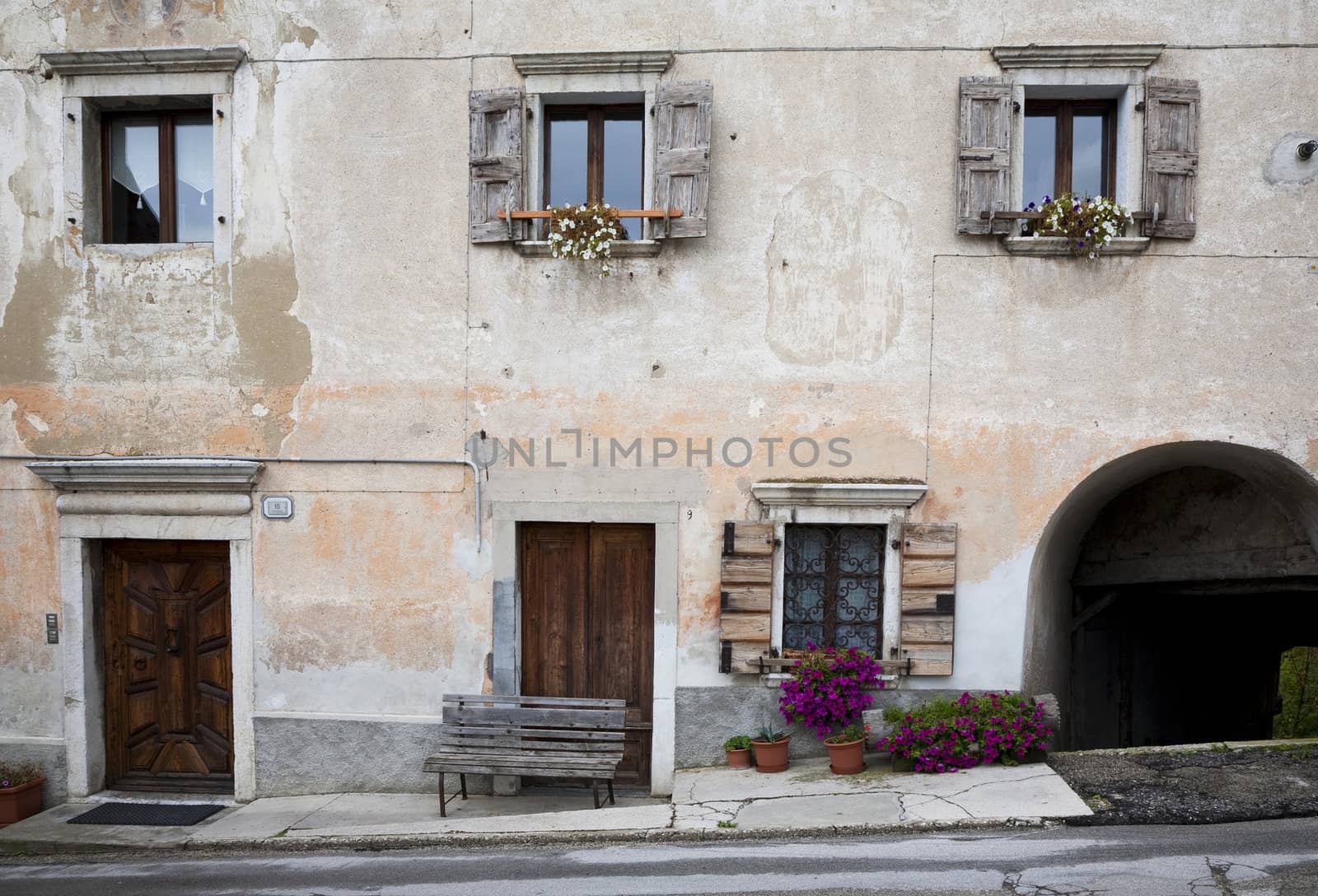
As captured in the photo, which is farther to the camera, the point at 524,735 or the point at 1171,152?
the point at 524,735

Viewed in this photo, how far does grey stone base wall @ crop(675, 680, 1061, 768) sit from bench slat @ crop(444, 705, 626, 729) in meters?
0.50

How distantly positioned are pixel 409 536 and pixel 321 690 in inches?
55.9

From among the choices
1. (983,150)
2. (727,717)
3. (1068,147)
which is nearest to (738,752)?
(727,717)

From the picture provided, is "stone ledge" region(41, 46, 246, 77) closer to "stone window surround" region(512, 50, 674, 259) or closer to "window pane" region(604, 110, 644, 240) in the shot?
"stone window surround" region(512, 50, 674, 259)

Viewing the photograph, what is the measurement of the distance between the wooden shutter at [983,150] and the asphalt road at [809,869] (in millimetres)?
4159

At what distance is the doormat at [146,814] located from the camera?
24.6 feet

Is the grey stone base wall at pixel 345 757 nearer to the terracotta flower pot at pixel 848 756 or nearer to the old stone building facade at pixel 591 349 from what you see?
the old stone building facade at pixel 591 349

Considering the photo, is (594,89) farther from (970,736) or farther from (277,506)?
(970,736)

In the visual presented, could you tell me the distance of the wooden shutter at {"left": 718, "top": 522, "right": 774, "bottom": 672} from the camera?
289 inches

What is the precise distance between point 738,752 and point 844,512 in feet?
6.42

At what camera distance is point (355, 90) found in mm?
7566

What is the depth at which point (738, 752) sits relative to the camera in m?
7.37

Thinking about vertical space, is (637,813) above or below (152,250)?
below

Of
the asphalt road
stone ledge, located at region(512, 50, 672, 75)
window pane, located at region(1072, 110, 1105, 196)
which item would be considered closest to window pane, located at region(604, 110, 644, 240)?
stone ledge, located at region(512, 50, 672, 75)
